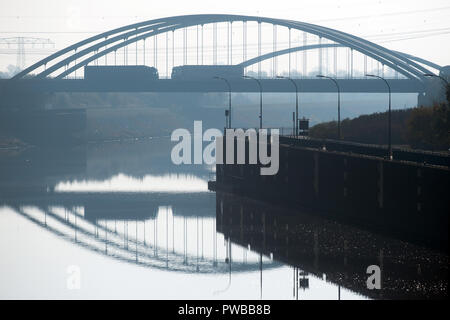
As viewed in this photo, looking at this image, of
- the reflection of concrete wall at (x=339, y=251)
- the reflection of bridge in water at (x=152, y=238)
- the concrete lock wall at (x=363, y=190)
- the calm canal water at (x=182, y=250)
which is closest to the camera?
the reflection of concrete wall at (x=339, y=251)

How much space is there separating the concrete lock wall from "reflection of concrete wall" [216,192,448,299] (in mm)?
1832

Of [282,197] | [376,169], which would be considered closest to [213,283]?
[376,169]

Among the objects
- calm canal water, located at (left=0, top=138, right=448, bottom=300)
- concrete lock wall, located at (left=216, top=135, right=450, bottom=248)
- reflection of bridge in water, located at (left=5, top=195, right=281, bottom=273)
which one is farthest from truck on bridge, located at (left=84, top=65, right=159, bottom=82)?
reflection of bridge in water, located at (left=5, top=195, right=281, bottom=273)

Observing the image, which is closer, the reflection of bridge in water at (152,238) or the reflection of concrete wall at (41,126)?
the reflection of bridge in water at (152,238)

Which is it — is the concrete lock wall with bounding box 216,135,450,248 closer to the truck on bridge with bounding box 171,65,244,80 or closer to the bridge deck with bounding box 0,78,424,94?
the bridge deck with bounding box 0,78,424,94

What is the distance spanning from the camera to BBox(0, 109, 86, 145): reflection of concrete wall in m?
171

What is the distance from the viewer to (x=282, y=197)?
90.9m

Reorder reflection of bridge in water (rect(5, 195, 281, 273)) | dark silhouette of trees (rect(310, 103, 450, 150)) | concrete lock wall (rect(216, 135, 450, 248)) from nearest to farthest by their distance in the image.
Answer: reflection of bridge in water (rect(5, 195, 281, 273)) < concrete lock wall (rect(216, 135, 450, 248)) < dark silhouette of trees (rect(310, 103, 450, 150))

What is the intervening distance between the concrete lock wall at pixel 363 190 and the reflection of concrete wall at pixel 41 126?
7754 centimetres

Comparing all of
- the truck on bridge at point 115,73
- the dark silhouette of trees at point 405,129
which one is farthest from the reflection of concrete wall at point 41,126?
the dark silhouette of trees at point 405,129

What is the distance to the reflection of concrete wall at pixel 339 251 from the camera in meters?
52.9

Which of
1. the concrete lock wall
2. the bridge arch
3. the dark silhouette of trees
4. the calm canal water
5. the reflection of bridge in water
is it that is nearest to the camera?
the calm canal water

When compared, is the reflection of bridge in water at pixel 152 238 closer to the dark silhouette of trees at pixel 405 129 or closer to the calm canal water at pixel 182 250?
the calm canal water at pixel 182 250

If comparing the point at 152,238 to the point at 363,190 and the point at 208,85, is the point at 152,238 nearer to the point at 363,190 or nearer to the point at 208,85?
the point at 363,190
